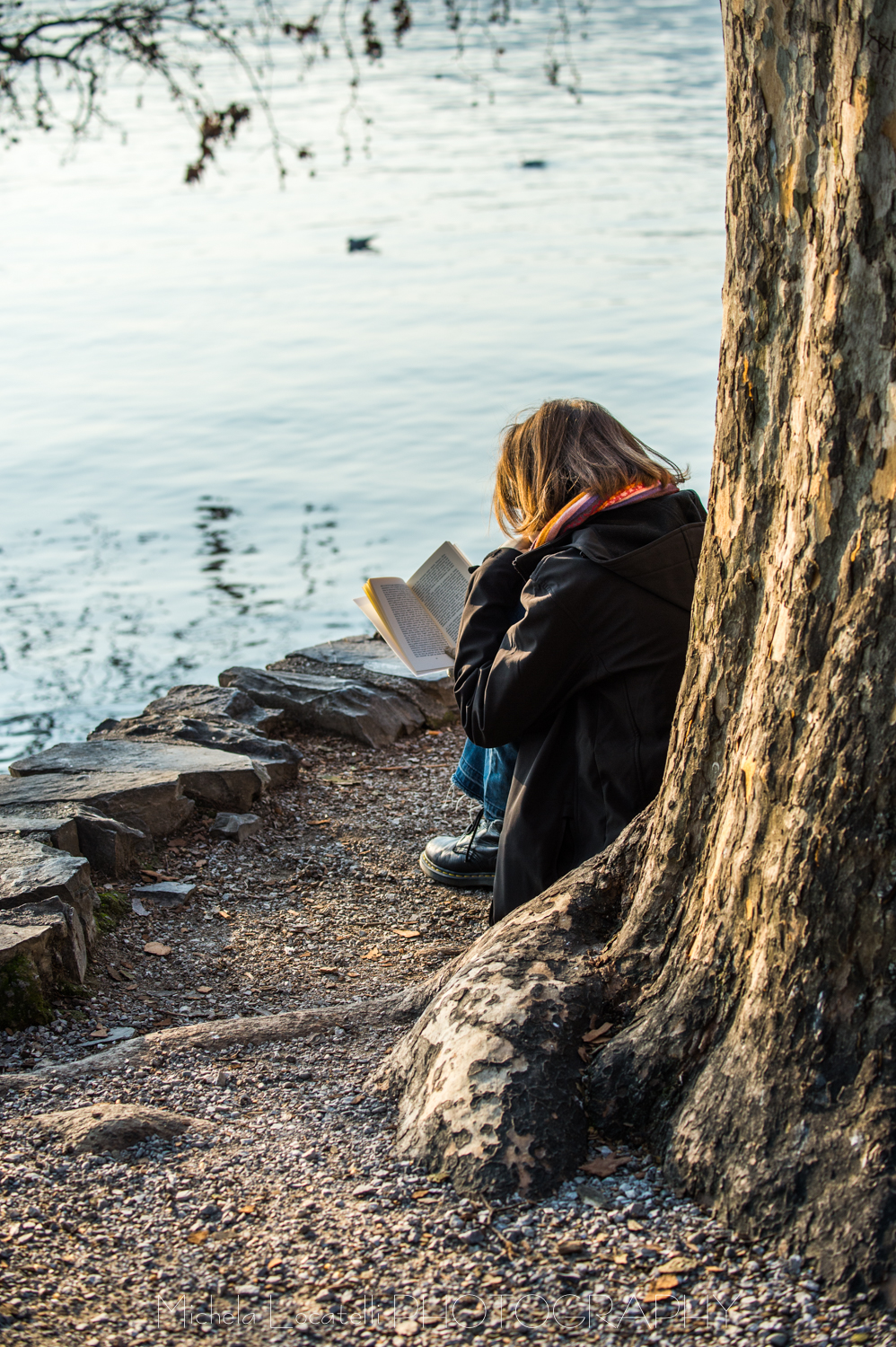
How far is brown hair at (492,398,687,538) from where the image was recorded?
2.88m

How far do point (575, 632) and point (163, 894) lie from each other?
1767 mm

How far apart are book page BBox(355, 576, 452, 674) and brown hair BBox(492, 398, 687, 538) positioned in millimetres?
640

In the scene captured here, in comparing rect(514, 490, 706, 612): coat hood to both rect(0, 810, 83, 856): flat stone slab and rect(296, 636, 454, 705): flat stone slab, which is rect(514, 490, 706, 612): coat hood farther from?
rect(296, 636, 454, 705): flat stone slab

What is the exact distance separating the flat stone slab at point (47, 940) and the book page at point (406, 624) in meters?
1.18

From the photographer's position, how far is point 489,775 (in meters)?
3.44

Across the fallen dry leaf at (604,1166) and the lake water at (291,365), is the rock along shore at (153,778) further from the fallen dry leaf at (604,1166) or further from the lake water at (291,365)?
the lake water at (291,365)

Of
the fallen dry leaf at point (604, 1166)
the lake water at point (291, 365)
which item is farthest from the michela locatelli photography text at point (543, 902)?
the lake water at point (291, 365)

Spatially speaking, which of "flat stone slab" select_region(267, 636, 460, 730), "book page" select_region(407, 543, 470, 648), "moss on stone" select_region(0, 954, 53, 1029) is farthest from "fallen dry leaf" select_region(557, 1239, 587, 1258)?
"flat stone slab" select_region(267, 636, 460, 730)

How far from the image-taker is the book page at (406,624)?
3.57 metres

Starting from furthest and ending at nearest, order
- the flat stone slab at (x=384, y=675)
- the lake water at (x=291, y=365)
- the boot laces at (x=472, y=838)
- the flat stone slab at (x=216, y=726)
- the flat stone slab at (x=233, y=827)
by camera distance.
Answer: the lake water at (x=291, y=365) → the flat stone slab at (x=384, y=675) → the flat stone slab at (x=216, y=726) → the flat stone slab at (x=233, y=827) → the boot laces at (x=472, y=838)

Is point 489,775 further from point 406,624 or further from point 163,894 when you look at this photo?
point 163,894

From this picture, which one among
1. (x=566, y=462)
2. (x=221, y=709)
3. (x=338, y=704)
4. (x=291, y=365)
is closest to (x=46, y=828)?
(x=221, y=709)

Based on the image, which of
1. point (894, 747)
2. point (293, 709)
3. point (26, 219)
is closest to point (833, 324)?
point (894, 747)

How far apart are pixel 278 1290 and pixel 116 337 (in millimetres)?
16454
